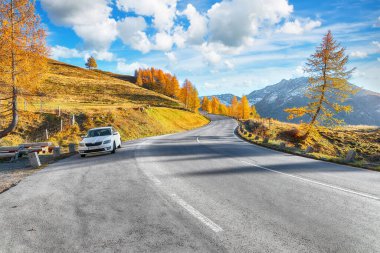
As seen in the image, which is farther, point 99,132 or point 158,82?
point 158,82

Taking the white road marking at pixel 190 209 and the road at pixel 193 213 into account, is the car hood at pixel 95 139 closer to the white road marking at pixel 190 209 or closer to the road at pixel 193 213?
the road at pixel 193 213

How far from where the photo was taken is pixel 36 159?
1120 cm

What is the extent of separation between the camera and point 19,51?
16.7 metres

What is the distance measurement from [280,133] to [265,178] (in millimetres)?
33922

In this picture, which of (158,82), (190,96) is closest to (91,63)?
(158,82)

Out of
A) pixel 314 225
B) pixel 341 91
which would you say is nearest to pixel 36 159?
pixel 314 225

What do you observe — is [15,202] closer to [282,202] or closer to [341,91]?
[282,202]

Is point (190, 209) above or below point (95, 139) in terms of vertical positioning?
below

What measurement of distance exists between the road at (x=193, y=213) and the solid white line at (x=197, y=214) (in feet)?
0.06

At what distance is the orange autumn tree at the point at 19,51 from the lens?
54.0 feet

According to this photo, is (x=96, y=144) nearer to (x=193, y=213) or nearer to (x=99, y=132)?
(x=99, y=132)

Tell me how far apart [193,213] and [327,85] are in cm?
2764

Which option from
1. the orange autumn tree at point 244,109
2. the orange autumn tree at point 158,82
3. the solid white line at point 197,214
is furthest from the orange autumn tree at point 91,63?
the solid white line at point 197,214

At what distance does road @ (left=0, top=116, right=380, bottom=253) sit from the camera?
385 centimetres
